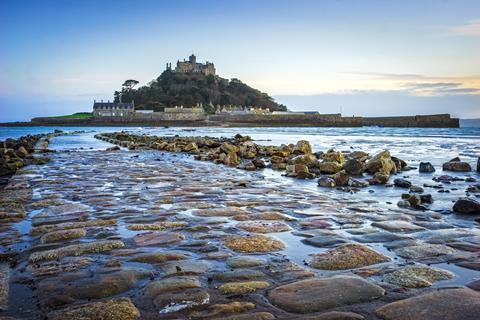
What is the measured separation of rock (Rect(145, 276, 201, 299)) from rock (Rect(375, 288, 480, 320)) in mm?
1215

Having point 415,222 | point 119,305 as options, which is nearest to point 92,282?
point 119,305

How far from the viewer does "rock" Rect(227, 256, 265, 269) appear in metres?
3.25

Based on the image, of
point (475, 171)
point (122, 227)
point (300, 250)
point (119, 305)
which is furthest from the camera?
point (475, 171)

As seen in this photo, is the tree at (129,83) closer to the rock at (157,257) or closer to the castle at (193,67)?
the castle at (193,67)

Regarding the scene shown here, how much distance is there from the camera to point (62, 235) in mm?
4141

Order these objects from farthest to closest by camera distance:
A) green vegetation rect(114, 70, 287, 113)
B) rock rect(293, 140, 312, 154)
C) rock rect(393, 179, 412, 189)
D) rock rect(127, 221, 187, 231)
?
green vegetation rect(114, 70, 287, 113)
rock rect(293, 140, 312, 154)
rock rect(393, 179, 412, 189)
rock rect(127, 221, 187, 231)

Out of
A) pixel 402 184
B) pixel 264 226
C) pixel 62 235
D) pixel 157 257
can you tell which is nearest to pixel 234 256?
pixel 157 257

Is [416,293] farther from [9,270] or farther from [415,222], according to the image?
[9,270]

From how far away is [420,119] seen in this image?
10006 centimetres

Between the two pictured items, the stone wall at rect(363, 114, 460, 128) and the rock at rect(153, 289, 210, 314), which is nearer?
the rock at rect(153, 289, 210, 314)

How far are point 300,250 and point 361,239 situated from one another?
73 cm

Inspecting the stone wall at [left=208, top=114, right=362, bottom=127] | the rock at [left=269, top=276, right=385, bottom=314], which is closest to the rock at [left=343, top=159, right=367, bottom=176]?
the rock at [left=269, top=276, right=385, bottom=314]

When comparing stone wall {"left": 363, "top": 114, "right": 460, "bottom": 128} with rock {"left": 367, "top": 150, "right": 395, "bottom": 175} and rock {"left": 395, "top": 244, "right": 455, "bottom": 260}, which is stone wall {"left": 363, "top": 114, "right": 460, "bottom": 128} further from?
rock {"left": 395, "top": 244, "right": 455, "bottom": 260}

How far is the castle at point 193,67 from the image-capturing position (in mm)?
170175
